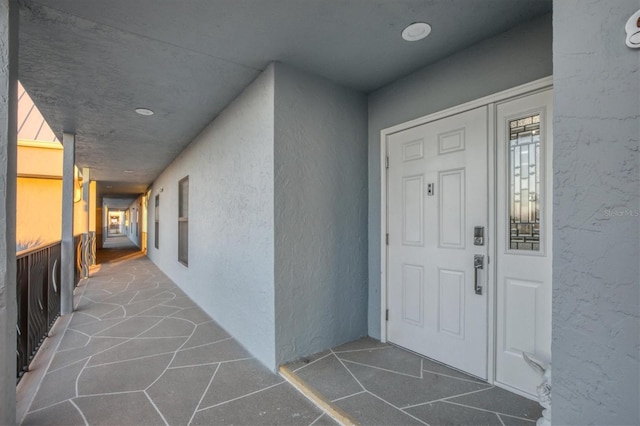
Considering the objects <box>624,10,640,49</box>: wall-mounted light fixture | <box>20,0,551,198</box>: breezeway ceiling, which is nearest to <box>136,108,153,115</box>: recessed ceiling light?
<box>20,0,551,198</box>: breezeway ceiling

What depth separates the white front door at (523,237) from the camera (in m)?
1.96

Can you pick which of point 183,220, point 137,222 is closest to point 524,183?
point 183,220

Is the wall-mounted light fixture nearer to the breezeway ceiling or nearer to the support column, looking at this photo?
the breezeway ceiling

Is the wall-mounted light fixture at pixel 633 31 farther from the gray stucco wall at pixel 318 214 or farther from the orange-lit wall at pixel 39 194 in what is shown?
the orange-lit wall at pixel 39 194

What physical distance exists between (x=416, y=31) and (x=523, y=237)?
1.60m

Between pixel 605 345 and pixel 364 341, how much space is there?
2.18m

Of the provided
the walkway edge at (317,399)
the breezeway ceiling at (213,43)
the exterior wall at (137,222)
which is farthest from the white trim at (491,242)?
the exterior wall at (137,222)

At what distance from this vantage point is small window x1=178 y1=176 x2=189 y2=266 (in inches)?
217

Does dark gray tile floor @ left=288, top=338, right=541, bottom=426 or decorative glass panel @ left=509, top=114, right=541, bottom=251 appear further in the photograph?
decorative glass panel @ left=509, top=114, right=541, bottom=251

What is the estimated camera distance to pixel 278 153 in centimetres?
250

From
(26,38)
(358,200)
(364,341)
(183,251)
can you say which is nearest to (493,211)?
(358,200)

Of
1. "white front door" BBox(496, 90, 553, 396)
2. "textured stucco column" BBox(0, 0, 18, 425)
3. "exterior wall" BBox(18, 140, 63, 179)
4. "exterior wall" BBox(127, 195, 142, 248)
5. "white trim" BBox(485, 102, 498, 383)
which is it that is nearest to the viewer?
"textured stucco column" BBox(0, 0, 18, 425)

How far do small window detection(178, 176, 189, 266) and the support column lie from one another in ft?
5.24

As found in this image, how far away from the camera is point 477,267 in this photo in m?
2.27
